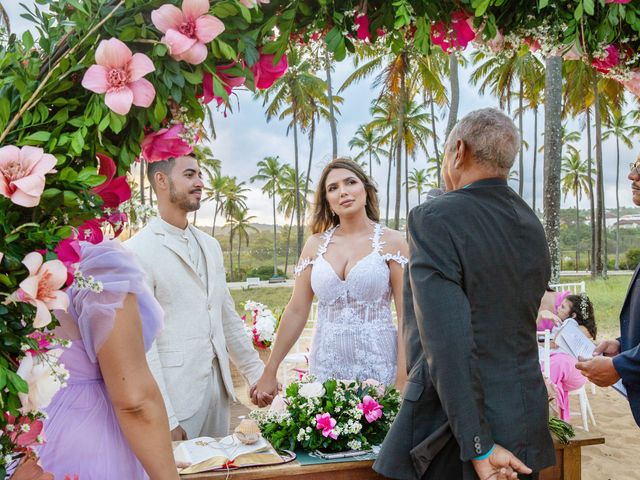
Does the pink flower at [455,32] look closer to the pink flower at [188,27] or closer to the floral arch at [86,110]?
the floral arch at [86,110]

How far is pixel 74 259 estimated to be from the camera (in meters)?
1.46

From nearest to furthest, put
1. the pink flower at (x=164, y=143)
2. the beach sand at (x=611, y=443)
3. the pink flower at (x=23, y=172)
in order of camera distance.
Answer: the pink flower at (x=23, y=172), the pink flower at (x=164, y=143), the beach sand at (x=611, y=443)

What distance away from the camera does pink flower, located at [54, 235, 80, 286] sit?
144 centimetres

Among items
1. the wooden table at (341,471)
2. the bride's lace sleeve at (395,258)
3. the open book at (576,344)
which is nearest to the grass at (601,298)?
the bride's lace sleeve at (395,258)

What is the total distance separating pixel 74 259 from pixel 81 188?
0.19 meters

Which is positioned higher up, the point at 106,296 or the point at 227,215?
the point at 227,215

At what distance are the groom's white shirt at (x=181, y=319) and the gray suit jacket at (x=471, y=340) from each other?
139 centimetres

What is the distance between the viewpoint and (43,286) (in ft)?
4.41

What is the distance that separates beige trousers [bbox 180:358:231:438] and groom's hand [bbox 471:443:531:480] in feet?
5.78

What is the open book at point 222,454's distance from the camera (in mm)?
2326

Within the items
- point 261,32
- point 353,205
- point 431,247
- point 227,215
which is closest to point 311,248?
point 353,205

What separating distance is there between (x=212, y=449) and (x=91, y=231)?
129 centimetres

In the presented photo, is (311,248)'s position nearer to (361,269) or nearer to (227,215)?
(361,269)

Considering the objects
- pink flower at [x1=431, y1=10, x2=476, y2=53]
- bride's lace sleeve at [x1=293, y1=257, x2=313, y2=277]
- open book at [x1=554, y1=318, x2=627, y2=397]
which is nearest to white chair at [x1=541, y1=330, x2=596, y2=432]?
open book at [x1=554, y1=318, x2=627, y2=397]
